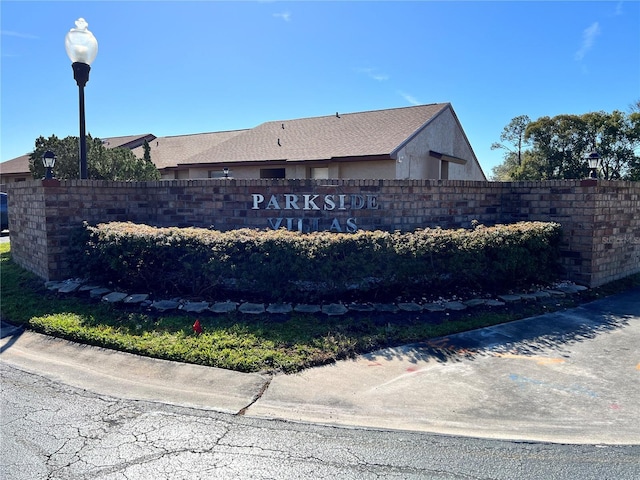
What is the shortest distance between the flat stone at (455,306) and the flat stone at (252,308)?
2.79m

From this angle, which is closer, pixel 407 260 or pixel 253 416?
pixel 253 416

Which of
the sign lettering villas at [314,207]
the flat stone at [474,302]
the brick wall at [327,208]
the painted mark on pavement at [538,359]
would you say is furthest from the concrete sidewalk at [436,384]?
the sign lettering villas at [314,207]

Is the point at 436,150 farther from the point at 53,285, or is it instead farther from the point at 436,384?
the point at 436,384

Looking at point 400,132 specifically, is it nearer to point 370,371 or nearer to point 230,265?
point 230,265

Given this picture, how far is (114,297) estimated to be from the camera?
6984 mm

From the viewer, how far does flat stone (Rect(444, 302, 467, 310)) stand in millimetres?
6693

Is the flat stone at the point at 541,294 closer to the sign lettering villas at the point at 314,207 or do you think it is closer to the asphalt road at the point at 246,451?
the sign lettering villas at the point at 314,207

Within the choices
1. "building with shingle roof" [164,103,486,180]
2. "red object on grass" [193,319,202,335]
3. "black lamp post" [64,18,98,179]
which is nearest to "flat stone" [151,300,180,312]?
"red object on grass" [193,319,202,335]

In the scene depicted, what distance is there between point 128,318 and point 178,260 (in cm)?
116

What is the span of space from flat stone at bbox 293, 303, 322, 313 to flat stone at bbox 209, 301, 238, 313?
91 centimetres

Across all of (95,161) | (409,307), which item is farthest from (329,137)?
(409,307)

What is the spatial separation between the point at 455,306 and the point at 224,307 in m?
3.47

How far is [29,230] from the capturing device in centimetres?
904

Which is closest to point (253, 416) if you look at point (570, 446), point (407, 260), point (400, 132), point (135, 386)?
point (135, 386)
